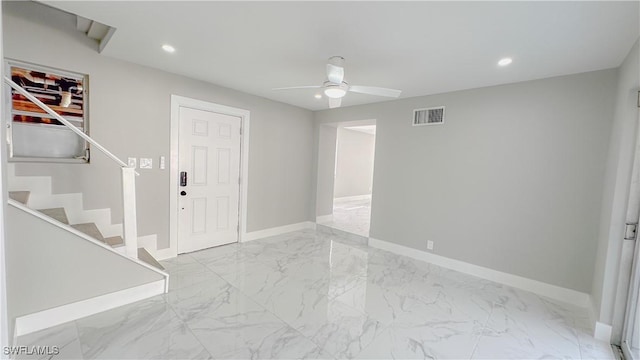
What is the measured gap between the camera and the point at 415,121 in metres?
4.13

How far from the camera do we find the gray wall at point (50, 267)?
2.08 m

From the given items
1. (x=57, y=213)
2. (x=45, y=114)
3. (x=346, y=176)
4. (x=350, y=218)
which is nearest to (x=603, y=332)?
(x=350, y=218)

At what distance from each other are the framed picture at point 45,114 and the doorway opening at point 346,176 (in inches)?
146

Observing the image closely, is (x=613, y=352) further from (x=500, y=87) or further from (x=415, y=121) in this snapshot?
(x=415, y=121)

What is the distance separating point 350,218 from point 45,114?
5.28 meters

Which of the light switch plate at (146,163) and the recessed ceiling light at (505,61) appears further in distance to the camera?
the light switch plate at (146,163)

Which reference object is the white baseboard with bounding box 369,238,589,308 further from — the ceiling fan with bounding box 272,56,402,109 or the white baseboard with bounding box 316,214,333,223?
the ceiling fan with bounding box 272,56,402,109

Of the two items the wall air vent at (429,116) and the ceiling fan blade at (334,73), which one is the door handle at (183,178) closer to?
the ceiling fan blade at (334,73)

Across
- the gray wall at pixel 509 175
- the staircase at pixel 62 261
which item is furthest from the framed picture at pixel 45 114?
the gray wall at pixel 509 175

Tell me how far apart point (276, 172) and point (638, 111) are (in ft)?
14.4

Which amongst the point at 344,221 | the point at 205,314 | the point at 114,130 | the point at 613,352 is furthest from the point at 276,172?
the point at 613,352

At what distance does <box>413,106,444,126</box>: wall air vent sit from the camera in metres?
3.88

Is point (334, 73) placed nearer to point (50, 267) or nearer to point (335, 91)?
point (335, 91)

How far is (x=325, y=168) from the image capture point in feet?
19.0
